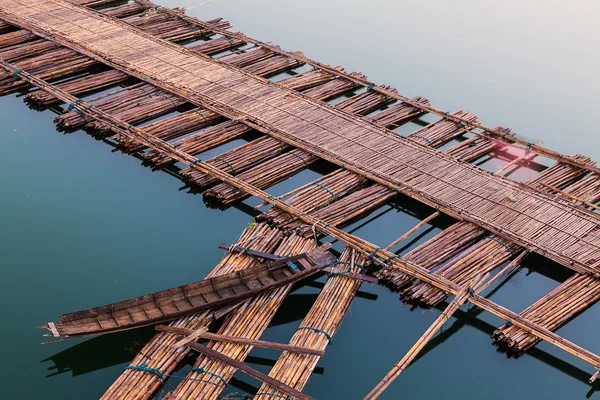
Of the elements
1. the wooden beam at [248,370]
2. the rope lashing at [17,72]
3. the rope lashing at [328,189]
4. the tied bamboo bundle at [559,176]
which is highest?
the tied bamboo bundle at [559,176]

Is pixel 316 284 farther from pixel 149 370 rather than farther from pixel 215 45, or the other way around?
pixel 215 45

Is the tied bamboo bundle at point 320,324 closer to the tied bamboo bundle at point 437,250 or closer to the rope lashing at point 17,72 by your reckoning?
the tied bamboo bundle at point 437,250

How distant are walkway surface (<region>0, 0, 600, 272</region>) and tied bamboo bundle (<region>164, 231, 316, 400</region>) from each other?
4.43 metres

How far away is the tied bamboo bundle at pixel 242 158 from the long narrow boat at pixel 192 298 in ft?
12.7

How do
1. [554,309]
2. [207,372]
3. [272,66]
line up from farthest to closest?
[272,66] < [554,309] < [207,372]

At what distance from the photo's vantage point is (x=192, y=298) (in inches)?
587

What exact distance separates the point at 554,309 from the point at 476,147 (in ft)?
23.3

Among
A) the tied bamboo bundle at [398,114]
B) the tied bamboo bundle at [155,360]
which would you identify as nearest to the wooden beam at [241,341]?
the tied bamboo bundle at [155,360]

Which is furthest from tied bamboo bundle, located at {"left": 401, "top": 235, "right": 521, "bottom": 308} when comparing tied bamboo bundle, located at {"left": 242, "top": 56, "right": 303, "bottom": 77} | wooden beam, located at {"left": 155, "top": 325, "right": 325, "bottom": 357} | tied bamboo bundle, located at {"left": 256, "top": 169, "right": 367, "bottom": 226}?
tied bamboo bundle, located at {"left": 242, "top": 56, "right": 303, "bottom": 77}

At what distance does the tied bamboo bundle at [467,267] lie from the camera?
610 inches

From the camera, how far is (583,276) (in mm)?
15945

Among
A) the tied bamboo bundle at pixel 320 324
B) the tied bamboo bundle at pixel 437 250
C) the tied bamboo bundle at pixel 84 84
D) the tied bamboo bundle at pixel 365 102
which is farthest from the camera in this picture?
the tied bamboo bundle at pixel 84 84

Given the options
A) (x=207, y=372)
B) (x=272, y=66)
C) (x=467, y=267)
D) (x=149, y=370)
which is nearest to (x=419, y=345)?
(x=467, y=267)

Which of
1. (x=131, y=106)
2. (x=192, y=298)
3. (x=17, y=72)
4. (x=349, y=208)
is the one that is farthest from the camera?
(x=17, y=72)
